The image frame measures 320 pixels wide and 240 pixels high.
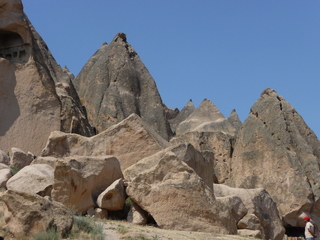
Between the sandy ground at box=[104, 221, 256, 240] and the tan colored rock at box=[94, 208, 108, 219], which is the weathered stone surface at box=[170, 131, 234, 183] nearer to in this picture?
the tan colored rock at box=[94, 208, 108, 219]

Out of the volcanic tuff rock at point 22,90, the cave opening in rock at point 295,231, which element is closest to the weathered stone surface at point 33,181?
the volcanic tuff rock at point 22,90

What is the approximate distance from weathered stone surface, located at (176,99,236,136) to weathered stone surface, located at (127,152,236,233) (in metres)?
29.2

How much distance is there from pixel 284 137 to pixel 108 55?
54.2 feet

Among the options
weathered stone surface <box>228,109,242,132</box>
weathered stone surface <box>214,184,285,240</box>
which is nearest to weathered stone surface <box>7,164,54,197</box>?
weathered stone surface <box>214,184,285,240</box>

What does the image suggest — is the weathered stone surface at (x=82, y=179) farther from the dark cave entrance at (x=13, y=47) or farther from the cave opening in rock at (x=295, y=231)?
the cave opening in rock at (x=295, y=231)

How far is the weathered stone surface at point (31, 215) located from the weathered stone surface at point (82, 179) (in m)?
2.93

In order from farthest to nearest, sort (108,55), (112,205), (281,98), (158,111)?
(108,55), (158,111), (281,98), (112,205)

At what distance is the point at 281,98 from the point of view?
30.0m

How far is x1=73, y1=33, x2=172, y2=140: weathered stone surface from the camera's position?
3581 centimetres

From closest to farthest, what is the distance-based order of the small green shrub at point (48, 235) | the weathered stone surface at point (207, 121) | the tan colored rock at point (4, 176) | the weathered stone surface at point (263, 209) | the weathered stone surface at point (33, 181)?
the small green shrub at point (48, 235), the weathered stone surface at point (33, 181), the tan colored rock at point (4, 176), the weathered stone surface at point (263, 209), the weathered stone surface at point (207, 121)

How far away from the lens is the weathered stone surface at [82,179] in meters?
11.1

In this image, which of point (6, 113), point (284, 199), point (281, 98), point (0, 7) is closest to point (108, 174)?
point (6, 113)

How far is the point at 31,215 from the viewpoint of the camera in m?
7.80

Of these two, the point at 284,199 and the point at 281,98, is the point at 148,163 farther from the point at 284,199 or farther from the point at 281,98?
the point at 281,98
